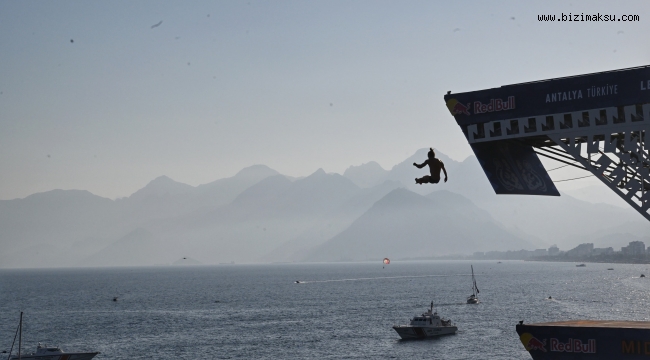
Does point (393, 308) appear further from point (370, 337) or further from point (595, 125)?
point (595, 125)

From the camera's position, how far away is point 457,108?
31.8m

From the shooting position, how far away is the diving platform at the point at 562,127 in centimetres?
2864

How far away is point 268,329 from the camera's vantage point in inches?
4860

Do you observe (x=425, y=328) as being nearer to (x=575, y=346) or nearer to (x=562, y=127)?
(x=575, y=346)

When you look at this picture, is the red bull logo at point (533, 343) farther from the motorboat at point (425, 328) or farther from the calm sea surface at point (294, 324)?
the motorboat at point (425, 328)

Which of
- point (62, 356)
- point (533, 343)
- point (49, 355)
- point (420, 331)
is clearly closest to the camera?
point (533, 343)

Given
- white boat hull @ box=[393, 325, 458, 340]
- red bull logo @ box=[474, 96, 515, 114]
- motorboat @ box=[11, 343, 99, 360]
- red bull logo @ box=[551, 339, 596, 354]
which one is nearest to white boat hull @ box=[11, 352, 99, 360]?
motorboat @ box=[11, 343, 99, 360]

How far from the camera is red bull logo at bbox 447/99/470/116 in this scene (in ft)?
104

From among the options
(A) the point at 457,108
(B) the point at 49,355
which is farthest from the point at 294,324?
(A) the point at 457,108

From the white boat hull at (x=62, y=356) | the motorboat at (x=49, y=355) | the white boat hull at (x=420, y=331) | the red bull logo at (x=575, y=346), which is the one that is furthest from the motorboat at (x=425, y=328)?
the red bull logo at (x=575, y=346)

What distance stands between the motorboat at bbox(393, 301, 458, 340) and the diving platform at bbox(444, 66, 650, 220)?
80.8m

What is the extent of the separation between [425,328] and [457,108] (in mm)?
84509

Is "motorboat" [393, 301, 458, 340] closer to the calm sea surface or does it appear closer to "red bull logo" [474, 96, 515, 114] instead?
the calm sea surface

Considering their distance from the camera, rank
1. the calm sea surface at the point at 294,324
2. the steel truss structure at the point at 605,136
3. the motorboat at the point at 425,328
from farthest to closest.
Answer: the motorboat at the point at 425,328 < the calm sea surface at the point at 294,324 < the steel truss structure at the point at 605,136
